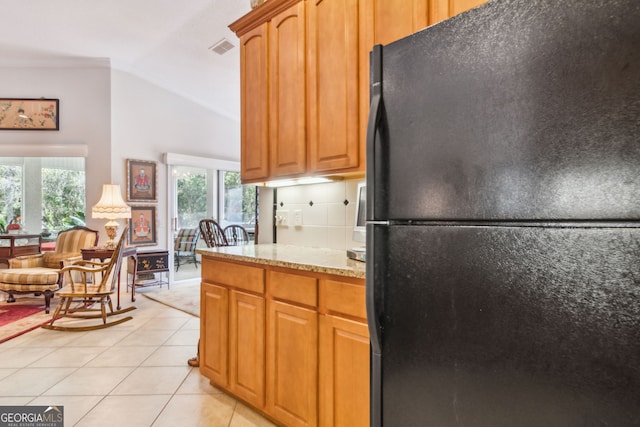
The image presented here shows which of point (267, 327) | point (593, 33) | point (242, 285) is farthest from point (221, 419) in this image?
point (593, 33)

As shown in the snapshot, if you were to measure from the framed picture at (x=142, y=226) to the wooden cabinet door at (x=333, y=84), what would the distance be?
4.14 metres

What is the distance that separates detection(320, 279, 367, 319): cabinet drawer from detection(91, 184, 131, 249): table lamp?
12.3 ft

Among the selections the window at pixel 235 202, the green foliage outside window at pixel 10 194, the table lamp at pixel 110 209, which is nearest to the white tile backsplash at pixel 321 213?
the table lamp at pixel 110 209

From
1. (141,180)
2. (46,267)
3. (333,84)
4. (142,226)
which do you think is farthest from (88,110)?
(333,84)

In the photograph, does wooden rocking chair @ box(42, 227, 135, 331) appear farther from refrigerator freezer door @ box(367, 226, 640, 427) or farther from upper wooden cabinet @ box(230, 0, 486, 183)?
refrigerator freezer door @ box(367, 226, 640, 427)


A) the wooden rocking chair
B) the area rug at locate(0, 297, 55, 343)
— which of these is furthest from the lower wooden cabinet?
the area rug at locate(0, 297, 55, 343)

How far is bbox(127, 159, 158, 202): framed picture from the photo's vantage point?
5.04 metres

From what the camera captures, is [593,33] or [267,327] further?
[267,327]

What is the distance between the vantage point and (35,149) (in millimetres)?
4816

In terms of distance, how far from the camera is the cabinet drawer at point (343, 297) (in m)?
1.37

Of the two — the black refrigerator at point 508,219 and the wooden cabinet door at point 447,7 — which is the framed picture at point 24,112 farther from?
the black refrigerator at point 508,219

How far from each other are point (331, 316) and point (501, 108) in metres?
1.04

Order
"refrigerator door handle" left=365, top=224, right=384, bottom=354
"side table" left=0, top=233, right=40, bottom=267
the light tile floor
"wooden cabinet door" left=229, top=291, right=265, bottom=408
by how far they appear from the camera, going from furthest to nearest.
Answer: "side table" left=0, top=233, right=40, bottom=267, the light tile floor, "wooden cabinet door" left=229, top=291, right=265, bottom=408, "refrigerator door handle" left=365, top=224, right=384, bottom=354

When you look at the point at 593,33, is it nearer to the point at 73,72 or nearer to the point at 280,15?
the point at 280,15
